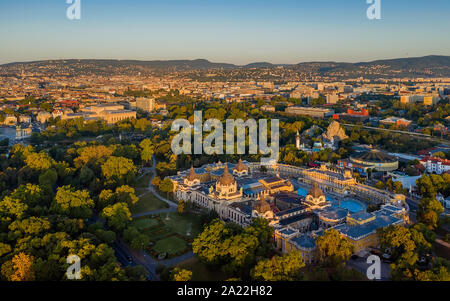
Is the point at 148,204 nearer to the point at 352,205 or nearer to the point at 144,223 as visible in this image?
the point at 144,223

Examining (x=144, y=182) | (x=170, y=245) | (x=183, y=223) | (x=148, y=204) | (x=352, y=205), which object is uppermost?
(x=144, y=182)

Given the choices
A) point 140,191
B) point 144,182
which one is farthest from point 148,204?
point 144,182

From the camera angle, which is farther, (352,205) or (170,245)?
(352,205)

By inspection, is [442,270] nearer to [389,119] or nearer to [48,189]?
[48,189]

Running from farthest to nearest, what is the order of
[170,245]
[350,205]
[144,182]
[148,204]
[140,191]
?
[144,182] < [140,191] < [148,204] < [350,205] < [170,245]

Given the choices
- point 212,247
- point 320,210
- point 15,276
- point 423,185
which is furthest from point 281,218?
point 15,276

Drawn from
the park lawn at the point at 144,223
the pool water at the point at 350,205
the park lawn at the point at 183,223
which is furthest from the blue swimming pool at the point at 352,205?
the park lawn at the point at 144,223
